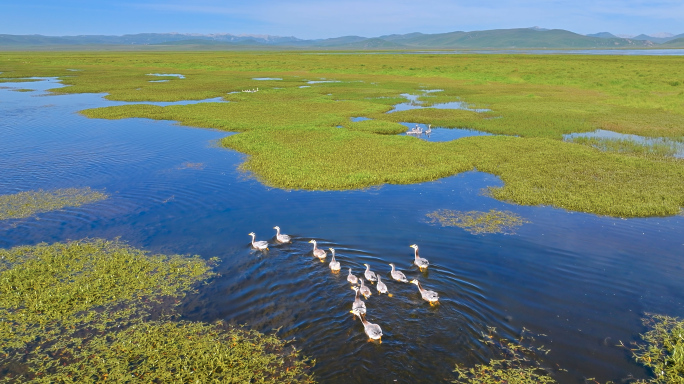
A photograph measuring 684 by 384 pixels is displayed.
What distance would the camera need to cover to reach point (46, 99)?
184ft

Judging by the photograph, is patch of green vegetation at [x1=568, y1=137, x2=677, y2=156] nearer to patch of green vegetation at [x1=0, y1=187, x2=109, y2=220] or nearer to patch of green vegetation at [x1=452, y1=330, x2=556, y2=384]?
patch of green vegetation at [x1=452, y1=330, x2=556, y2=384]

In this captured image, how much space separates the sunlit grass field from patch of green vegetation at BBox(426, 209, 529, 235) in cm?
220

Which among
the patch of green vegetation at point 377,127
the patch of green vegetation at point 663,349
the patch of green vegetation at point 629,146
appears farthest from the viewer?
the patch of green vegetation at point 377,127

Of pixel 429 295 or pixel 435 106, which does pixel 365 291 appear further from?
pixel 435 106

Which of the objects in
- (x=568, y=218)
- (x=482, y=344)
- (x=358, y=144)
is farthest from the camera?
(x=358, y=144)

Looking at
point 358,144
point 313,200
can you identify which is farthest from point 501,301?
point 358,144

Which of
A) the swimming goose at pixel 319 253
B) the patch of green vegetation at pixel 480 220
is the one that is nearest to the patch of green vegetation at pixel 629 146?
the patch of green vegetation at pixel 480 220

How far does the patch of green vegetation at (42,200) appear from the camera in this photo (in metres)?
19.9

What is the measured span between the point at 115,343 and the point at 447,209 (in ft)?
47.7

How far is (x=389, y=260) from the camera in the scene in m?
15.7

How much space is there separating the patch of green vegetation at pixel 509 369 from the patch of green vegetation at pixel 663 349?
7.83ft

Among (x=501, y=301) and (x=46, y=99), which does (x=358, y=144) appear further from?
(x=46, y=99)

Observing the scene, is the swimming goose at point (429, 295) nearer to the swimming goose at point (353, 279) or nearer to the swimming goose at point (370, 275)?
the swimming goose at point (370, 275)

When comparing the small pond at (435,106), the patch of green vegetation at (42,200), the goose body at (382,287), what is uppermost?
the small pond at (435,106)
